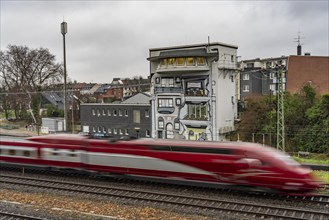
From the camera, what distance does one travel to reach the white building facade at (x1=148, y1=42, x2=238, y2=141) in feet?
143

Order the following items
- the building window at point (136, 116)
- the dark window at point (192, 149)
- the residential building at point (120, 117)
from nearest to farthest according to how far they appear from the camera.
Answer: the dark window at point (192, 149)
the residential building at point (120, 117)
the building window at point (136, 116)

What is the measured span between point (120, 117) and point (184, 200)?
131 ft

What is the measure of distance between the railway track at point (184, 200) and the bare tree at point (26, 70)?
186ft

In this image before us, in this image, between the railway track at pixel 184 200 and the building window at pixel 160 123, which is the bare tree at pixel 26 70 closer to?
the building window at pixel 160 123

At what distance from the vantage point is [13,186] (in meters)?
17.5

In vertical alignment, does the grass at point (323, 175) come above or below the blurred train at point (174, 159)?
below

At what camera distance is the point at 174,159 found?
51.6 ft

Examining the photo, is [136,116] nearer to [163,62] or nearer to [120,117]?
[120,117]

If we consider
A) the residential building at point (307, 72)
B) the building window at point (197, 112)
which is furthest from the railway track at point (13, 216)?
the residential building at point (307, 72)

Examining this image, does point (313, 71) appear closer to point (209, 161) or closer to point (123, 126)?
point (123, 126)

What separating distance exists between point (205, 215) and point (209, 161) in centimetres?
296

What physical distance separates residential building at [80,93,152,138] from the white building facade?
306cm

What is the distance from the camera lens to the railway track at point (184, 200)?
12.4 metres

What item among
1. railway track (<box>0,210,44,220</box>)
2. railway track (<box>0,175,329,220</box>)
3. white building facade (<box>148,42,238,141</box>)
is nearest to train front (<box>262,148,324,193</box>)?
railway track (<box>0,175,329,220</box>)
